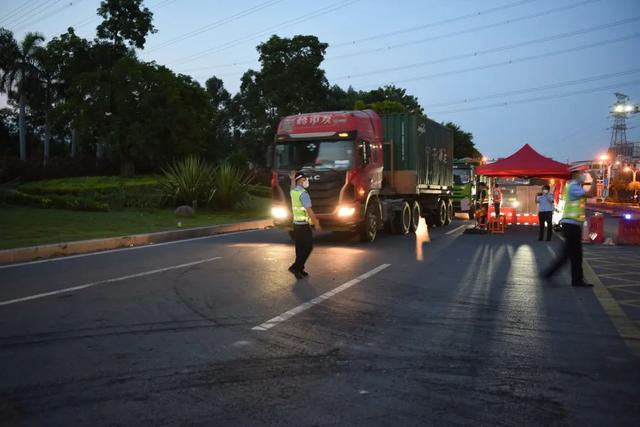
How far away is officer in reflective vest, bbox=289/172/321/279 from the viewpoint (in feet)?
30.7

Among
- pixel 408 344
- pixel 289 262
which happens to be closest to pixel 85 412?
pixel 408 344

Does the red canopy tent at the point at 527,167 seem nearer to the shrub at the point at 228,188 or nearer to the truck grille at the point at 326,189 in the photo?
the truck grille at the point at 326,189

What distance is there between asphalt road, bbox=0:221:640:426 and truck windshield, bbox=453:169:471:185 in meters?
20.7

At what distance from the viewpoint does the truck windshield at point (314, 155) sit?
14.5m

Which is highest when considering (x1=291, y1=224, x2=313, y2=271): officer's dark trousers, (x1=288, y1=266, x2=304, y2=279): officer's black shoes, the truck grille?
the truck grille

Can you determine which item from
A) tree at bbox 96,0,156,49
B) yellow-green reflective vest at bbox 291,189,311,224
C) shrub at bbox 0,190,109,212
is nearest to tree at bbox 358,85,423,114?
tree at bbox 96,0,156,49

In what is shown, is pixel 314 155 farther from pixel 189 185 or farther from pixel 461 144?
pixel 461 144

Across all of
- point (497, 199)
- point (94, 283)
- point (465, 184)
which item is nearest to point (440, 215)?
point (497, 199)

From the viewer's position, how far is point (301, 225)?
9.47m

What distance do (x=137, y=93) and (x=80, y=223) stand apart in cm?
2781

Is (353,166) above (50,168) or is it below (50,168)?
below

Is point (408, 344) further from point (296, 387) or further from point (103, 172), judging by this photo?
point (103, 172)

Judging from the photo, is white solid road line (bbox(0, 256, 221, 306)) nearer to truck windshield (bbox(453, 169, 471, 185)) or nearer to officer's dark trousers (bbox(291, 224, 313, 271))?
officer's dark trousers (bbox(291, 224, 313, 271))

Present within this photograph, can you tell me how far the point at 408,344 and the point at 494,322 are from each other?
4.74 feet
